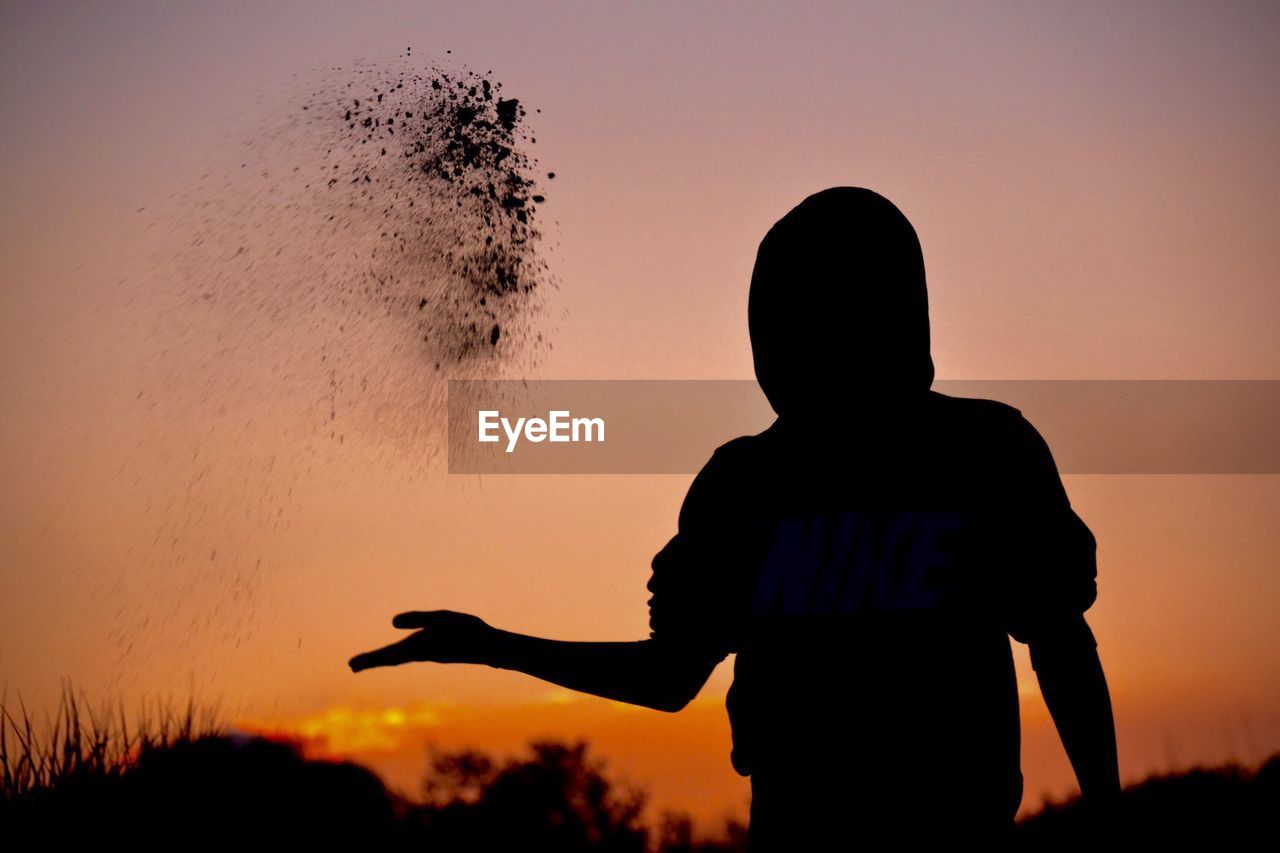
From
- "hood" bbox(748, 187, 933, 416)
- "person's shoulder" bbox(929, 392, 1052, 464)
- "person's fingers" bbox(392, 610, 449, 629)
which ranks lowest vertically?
"person's fingers" bbox(392, 610, 449, 629)

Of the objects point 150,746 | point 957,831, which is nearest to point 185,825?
point 150,746

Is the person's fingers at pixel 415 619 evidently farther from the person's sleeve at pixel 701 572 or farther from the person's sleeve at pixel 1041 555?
the person's sleeve at pixel 1041 555

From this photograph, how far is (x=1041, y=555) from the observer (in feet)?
8.31

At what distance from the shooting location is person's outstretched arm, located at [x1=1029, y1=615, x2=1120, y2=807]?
246cm

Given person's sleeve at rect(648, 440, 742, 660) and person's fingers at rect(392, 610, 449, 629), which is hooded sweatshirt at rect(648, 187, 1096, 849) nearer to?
person's sleeve at rect(648, 440, 742, 660)

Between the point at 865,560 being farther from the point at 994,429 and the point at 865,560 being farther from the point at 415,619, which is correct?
the point at 415,619

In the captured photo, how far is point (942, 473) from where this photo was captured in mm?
2602

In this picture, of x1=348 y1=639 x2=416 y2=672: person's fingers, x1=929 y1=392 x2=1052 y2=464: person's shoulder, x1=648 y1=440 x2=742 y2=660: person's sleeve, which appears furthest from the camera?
x1=648 y1=440 x2=742 y2=660: person's sleeve

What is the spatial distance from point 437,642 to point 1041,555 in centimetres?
136

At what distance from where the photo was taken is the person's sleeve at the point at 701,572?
276 cm

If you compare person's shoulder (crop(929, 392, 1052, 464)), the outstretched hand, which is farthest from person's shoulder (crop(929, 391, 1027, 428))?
the outstretched hand

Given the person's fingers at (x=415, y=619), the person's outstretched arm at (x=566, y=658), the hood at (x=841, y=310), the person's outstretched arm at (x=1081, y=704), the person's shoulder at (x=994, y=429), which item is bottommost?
the person's outstretched arm at (x=1081, y=704)

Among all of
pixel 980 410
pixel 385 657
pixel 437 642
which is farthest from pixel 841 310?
pixel 385 657

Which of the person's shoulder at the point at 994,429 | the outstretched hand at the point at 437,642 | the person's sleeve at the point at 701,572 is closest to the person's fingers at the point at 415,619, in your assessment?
the outstretched hand at the point at 437,642
